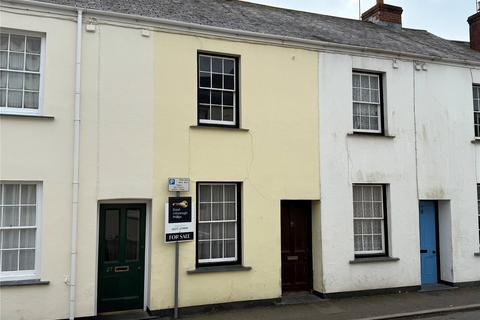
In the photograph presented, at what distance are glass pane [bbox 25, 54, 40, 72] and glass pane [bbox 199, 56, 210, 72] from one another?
359cm

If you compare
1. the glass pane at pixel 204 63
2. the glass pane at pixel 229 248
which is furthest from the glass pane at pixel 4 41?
the glass pane at pixel 229 248

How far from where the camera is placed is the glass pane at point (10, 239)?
28.7ft

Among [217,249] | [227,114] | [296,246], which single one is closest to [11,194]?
[217,249]

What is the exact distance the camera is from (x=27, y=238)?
8.89 meters

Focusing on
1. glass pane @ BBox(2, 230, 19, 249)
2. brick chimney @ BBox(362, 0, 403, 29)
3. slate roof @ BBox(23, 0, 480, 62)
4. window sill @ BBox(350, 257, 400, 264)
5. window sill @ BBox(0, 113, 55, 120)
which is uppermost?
brick chimney @ BBox(362, 0, 403, 29)

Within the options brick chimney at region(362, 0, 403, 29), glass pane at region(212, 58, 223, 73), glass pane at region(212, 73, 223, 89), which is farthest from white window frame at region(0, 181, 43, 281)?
brick chimney at region(362, 0, 403, 29)

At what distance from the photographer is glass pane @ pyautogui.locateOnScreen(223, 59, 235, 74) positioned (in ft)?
35.2

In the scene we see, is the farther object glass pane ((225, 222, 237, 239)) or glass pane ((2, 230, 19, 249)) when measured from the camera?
glass pane ((225, 222, 237, 239))

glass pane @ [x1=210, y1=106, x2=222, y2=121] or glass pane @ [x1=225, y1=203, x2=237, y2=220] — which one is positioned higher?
glass pane @ [x1=210, y1=106, x2=222, y2=121]

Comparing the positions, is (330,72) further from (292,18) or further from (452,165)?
(452,165)

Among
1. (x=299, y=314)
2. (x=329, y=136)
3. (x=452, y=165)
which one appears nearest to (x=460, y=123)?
(x=452, y=165)

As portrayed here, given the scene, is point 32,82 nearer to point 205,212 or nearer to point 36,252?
point 36,252

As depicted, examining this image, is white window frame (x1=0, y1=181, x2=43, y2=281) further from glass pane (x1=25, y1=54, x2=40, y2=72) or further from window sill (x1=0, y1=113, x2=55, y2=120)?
glass pane (x1=25, y1=54, x2=40, y2=72)

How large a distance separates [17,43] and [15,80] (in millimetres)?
783
